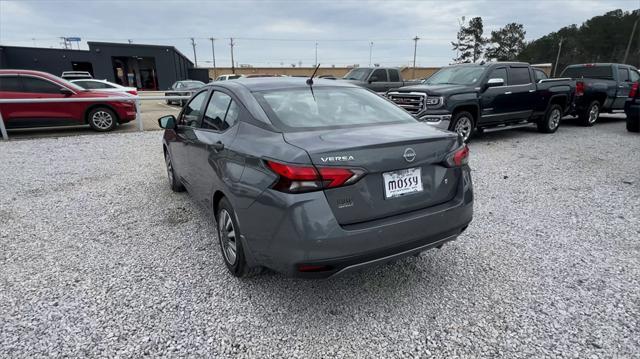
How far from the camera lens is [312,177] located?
212 centimetres

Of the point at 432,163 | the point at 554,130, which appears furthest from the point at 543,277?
the point at 554,130

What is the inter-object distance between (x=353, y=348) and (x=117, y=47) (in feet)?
139

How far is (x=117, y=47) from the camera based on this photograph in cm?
3634

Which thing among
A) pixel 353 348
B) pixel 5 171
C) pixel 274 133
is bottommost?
pixel 353 348

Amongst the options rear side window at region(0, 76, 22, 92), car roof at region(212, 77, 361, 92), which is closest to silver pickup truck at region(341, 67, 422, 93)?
rear side window at region(0, 76, 22, 92)

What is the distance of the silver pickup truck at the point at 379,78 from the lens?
1530cm

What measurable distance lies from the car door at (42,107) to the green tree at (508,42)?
223ft

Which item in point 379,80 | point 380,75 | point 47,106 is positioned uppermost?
point 380,75

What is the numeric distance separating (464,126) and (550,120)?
3.51 meters

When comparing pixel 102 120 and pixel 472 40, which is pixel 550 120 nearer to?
pixel 102 120

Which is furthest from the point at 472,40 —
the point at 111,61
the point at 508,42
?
the point at 111,61

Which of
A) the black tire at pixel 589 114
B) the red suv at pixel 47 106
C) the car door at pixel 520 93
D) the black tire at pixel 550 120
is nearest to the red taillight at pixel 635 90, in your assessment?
the black tire at pixel 589 114

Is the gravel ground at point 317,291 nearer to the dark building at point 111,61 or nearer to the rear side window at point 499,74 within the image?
the rear side window at point 499,74

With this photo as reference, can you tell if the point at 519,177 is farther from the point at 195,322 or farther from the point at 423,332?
the point at 195,322
